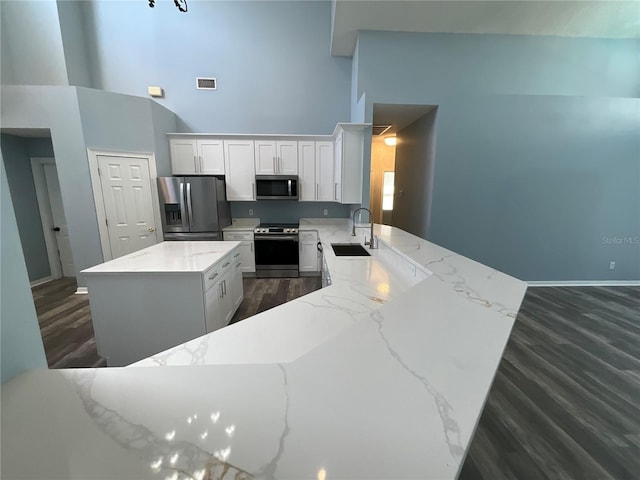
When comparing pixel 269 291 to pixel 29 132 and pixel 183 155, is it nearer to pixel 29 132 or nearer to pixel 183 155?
pixel 183 155

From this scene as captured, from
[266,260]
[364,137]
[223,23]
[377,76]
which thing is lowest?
[266,260]

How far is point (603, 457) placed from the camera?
151 centimetres

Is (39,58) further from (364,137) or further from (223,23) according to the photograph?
(364,137)

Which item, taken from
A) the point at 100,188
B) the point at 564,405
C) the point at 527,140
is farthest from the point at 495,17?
the point at 100,188

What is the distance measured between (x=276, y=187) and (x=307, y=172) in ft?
1.96

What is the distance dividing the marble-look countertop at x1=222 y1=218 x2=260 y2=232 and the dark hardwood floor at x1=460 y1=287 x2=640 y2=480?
3851 mm

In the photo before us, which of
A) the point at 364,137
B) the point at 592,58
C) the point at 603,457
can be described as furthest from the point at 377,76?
the point at 603,457

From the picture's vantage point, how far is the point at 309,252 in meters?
4.41

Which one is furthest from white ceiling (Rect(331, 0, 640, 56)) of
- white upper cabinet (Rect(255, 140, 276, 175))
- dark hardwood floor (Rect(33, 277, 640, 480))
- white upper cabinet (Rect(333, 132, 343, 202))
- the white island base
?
dark hardwood floor (Rect(33, 277, 640, 480))

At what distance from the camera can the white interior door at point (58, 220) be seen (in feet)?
14.0

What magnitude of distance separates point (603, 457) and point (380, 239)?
203 centimetres

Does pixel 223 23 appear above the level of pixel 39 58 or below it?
above

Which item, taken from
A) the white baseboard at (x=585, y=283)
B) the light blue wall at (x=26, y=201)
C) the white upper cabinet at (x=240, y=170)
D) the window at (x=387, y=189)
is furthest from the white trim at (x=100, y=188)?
the white baseboard at (x=585, y=283)

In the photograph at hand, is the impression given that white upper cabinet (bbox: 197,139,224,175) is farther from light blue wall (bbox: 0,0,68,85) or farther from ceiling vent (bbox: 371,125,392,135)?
ceiling vent (bbox: 371,125,392,135)
